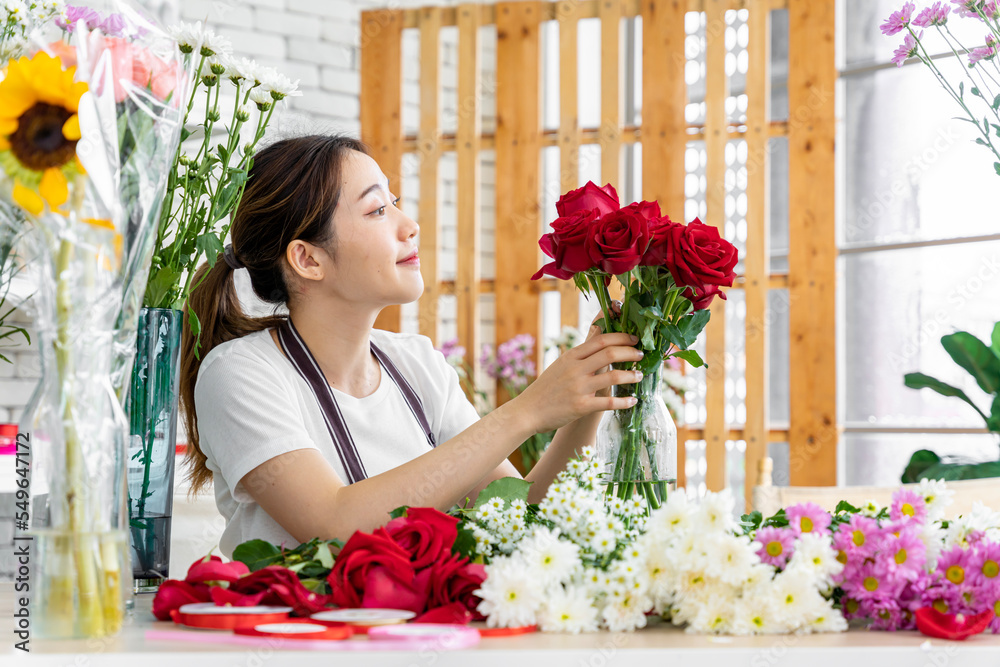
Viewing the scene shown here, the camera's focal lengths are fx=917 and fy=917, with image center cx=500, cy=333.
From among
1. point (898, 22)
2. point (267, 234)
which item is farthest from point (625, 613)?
point (267, 234)

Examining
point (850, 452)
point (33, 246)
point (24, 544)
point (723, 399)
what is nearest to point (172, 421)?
point (24, 544)

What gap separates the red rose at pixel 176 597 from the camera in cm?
75

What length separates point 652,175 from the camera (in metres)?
3.44

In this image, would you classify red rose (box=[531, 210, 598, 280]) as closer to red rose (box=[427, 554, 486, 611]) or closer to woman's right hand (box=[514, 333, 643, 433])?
woman's right hand (box=[514, 333, 643, 433])

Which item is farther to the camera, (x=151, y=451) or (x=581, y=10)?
(x=581, y=10)

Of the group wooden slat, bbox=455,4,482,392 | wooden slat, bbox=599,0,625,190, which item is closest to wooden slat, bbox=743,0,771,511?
wooden slat, bbox=599,0,625,190

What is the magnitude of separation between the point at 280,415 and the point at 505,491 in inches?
16.8

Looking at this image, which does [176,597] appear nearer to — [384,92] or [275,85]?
[275,85]

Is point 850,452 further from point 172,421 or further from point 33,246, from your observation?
point 33,246

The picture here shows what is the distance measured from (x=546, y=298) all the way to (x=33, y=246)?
3.40m

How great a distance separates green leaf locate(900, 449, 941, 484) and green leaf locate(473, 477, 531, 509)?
2.29 m

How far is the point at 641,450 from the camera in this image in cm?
92

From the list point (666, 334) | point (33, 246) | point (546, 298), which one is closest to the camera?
point (33, 246)

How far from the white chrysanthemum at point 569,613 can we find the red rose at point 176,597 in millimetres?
288
